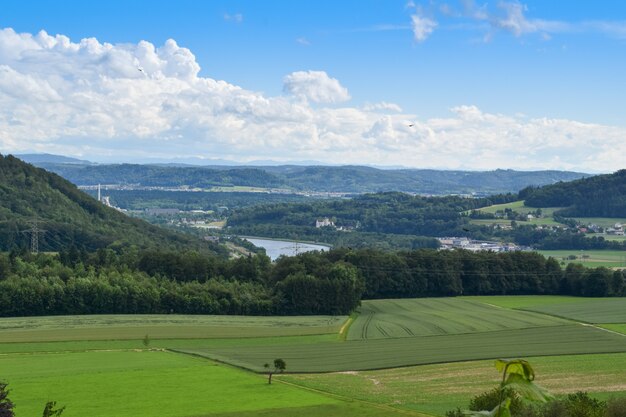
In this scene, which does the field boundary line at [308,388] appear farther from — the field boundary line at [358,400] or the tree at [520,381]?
the tree at [520,381]

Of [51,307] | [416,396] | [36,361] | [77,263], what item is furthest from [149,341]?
[77,263]

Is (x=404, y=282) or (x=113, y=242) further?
(x=113, y=242)

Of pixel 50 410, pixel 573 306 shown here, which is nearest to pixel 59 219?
pixel 573 306

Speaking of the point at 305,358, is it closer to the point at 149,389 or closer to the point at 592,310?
the point at 149,389

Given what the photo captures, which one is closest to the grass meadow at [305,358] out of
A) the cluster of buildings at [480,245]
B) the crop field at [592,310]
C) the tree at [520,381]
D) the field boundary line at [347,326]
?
the crop field at [592,310]

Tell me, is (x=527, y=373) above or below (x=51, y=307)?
above

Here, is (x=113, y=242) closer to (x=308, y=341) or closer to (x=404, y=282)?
(x=404, y=282)

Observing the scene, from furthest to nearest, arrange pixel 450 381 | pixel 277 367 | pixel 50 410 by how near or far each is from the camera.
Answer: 1. pixel 277 367
2. pixel 450 381
3. pixel 50 410
